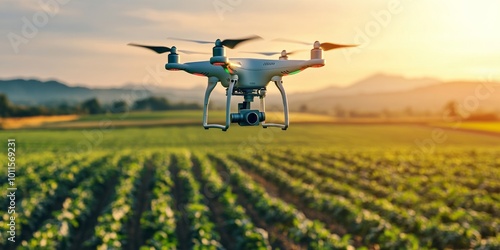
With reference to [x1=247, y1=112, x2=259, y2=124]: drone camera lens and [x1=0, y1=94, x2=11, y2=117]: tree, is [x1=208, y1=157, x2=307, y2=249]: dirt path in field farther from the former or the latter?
[x1=0, y1=94, x2=11, y2=117]: tree

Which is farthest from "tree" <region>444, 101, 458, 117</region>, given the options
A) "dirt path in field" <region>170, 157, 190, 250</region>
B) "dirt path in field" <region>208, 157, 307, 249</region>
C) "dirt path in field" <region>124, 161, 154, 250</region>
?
"dirt path in field" <region>208, 157, 307, 249</region>

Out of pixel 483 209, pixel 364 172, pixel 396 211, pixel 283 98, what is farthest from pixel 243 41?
pixel 364 172

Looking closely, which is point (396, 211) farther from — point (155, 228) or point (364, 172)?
Result: point (364, 172)

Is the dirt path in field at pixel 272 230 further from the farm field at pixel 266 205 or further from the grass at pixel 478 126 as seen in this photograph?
the grass at pixel 478 126

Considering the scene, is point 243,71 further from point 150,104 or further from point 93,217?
point 93,217

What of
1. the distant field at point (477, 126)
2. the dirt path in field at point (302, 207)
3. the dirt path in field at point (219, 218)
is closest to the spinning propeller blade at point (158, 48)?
the dirt path in field at point (219, 218)
